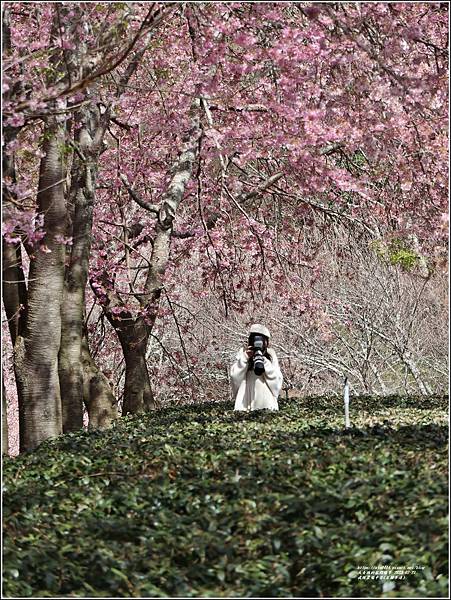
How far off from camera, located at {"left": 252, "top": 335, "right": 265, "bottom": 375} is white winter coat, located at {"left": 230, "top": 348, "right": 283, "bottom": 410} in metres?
0.12

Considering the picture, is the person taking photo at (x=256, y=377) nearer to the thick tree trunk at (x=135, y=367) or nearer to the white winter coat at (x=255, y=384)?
the white winter coat at (x=255, y=384)

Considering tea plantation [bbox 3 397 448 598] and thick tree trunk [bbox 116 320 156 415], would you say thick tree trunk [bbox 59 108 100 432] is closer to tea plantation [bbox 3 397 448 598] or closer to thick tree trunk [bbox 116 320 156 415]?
thick tree trunk [bbox 116 320 156 415]

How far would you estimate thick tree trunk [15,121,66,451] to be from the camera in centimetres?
911

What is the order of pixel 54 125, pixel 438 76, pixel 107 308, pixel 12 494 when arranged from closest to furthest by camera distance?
pixel 12 494
pixel 438 76
pixel 54 125
pixel 107 308

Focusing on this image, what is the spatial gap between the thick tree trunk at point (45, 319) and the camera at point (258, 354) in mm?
1893

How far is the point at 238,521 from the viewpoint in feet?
15.9

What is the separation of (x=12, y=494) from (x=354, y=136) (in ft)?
14.3

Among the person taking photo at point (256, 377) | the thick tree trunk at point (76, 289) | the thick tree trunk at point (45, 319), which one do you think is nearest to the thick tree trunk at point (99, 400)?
the thick tree trunk at point (76, 289)

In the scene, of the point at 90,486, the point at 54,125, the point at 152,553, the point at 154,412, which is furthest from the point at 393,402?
the point at 152,553

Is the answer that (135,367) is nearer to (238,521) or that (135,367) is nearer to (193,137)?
(193,137)

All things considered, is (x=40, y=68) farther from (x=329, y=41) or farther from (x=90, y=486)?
(x=90, y=486)

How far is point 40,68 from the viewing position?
794cm

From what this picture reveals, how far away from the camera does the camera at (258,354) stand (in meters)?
10.0

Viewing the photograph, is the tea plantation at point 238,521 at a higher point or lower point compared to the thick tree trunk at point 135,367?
lower
